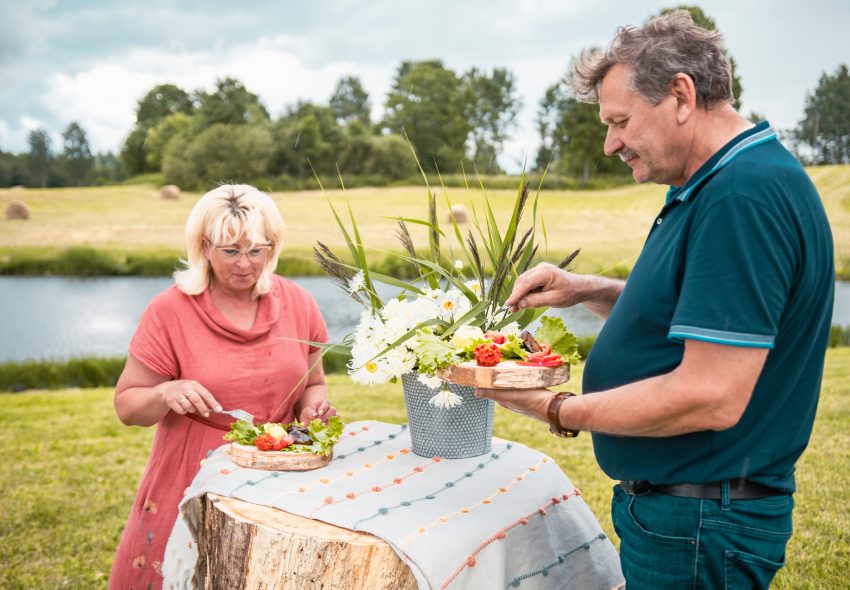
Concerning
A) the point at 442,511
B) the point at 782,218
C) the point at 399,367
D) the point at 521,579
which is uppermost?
the point at 782,218

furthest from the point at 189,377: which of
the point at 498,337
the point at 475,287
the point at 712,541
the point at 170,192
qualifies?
the point at 170,192

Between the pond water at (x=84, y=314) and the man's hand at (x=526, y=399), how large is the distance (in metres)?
11.1

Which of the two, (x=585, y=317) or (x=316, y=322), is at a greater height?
(x=316, y=322)

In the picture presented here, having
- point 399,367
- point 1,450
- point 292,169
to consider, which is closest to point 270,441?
point 399,367

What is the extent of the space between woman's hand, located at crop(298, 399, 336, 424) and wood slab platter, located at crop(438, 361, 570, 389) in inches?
43.5

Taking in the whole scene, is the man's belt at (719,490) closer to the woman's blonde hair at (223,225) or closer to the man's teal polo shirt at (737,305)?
the man's teal polo shirt at (737,305)

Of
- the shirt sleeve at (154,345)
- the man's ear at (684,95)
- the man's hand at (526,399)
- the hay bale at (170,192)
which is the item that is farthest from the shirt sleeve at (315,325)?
the hay bale at (170,192)

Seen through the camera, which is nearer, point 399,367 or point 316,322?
point 399,367

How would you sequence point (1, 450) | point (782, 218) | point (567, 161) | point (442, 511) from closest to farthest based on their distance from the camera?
point (782, 218), point (442, 511), point (1, 450), point (567, 161)

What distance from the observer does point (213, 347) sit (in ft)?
9.25

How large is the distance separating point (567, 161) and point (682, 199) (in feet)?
76.2

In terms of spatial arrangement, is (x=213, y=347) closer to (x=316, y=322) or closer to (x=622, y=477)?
(x=316, y=322)

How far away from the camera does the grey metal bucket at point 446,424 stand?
2.35 meters

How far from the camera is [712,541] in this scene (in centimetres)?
165
